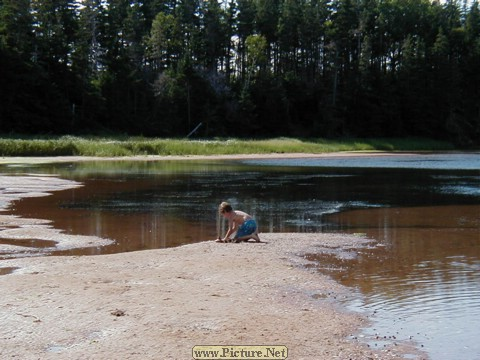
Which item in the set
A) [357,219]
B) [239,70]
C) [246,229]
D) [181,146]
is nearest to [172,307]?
[246,229]

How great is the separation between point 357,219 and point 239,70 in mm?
77556

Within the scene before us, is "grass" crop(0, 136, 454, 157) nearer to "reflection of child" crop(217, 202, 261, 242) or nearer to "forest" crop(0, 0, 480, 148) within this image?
"forest" crop(0, 0, 480, 148)

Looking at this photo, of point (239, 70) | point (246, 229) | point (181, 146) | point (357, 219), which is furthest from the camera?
point (239, 70)

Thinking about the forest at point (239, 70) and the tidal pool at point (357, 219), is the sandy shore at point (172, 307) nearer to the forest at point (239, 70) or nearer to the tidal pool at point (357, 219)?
the tidal pool at point (357, 219)

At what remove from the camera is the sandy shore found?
7125 millimetres

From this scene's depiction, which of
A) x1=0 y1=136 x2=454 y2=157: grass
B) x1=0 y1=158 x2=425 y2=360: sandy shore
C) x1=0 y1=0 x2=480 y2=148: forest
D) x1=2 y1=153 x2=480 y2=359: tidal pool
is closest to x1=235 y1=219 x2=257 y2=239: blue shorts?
x1=0 y1=158 x2=425 y2=360: sandy shore

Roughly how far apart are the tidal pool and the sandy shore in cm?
60

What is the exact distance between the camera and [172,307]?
28.2 ft

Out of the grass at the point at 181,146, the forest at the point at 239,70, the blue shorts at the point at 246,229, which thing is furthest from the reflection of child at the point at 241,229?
the forest at the point at 239,70

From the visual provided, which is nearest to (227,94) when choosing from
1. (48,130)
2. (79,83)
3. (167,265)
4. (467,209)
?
(79,83)

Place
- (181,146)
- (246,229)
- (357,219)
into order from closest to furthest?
(246,229)
(357,219)
(181,146)

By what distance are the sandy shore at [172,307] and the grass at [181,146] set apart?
127 feet

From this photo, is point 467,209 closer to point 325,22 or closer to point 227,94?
point 227,94

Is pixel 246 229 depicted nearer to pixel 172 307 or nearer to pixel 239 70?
pixel 172 307
